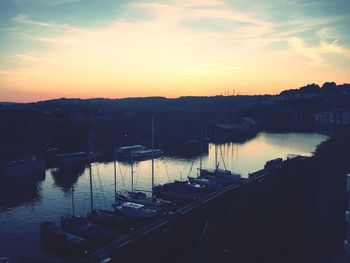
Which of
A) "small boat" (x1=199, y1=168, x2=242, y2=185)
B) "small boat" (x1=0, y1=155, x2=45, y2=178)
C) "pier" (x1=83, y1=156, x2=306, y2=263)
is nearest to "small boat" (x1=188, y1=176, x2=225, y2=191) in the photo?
"small boat" (x1=199, y1=168, x2=242, y2=185)

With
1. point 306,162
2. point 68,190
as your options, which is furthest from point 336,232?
point 68,190

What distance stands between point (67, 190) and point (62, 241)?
28.7 ft

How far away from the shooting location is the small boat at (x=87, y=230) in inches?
484

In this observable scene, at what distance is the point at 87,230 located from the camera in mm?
12719

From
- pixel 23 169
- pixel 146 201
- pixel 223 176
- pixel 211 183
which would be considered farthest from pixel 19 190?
pixel 223 176

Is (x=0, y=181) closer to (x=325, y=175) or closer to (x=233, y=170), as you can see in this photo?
(x=233, y=170)

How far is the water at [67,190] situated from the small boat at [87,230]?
1256 millimetres

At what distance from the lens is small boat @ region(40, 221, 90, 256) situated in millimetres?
11781

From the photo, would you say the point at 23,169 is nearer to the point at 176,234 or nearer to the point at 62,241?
the point at 62,241

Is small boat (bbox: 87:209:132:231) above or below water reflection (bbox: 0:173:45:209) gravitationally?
above

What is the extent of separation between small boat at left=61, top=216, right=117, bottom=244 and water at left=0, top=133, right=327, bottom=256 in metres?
1.26

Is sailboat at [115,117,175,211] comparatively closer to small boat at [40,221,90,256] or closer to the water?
the water

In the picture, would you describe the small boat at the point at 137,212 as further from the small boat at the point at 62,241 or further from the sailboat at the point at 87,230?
the small boat at the point at 62,241

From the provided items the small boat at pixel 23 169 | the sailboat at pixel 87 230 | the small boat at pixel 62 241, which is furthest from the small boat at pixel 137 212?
the small boat at pixel 23 169
